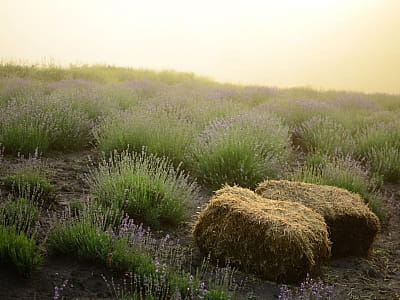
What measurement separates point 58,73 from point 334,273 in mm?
13100

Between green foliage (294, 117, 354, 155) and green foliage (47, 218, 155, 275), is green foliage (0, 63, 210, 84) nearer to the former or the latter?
green foliage (294, 117, 354, 155)

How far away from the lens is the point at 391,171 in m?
6.81

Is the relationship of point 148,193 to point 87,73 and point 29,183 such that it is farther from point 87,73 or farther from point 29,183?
point 87,73

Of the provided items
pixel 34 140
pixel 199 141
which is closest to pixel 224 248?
pixel 199 141

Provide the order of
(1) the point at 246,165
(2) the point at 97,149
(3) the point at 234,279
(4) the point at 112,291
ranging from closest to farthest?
(4) the point at 112,291
(3) the point at 234,279
(1) the point at 246,165
(2) the point at 97,149

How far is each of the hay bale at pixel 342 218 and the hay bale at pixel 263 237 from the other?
0.94 ft

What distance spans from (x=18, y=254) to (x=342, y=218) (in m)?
2.73

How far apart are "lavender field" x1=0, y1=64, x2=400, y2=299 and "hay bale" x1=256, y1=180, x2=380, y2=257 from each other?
0.14 m

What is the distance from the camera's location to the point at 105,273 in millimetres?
3393

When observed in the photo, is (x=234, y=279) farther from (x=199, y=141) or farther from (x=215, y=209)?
(x=199, y=141)

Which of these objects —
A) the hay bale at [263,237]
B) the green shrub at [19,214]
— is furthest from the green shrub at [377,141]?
the green shrub at [19,214]

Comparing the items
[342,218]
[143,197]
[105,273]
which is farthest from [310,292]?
[143,197]

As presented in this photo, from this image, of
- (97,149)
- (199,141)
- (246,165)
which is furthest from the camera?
(97,149)

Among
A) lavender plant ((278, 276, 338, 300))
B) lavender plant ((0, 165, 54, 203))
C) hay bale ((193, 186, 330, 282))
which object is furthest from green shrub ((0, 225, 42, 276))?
lavender plant ((278, 276, 338, 300))
